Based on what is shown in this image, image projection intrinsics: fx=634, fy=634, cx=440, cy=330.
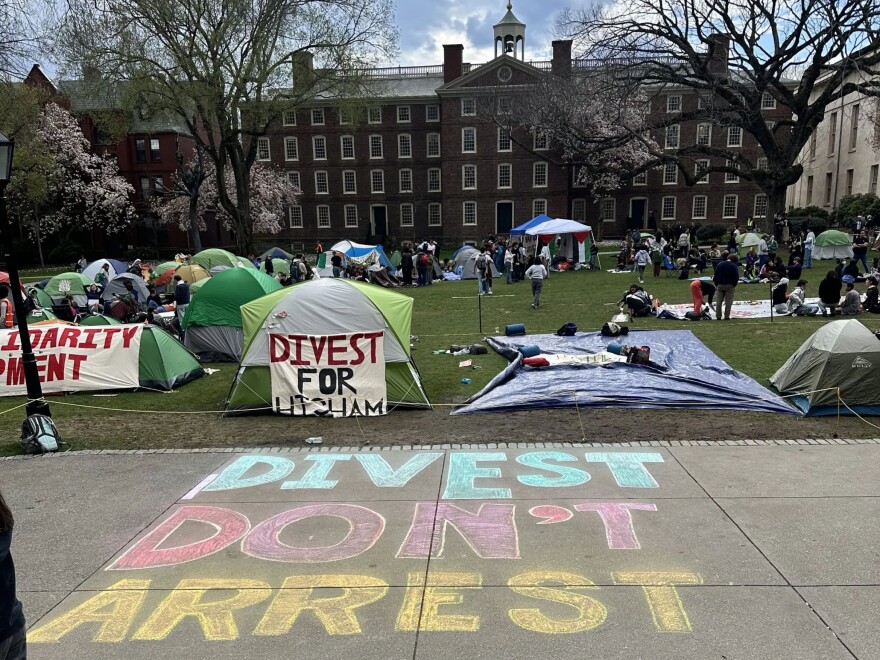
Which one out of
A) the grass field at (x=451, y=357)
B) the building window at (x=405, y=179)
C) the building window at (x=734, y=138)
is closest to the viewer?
the grass field at (x=451, y=357)

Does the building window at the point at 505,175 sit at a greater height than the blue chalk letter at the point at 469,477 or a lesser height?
greater

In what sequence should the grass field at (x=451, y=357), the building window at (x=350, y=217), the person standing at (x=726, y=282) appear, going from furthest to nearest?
1. the building window at (x=350, y=217)
2. the person standing at (x=726, y=282)
3. the grass field at (x=451, y=357)

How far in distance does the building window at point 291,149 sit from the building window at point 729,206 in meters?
34.8

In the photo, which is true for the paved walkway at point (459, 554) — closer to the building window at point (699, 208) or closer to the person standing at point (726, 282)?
the person standing at point (726, 282)

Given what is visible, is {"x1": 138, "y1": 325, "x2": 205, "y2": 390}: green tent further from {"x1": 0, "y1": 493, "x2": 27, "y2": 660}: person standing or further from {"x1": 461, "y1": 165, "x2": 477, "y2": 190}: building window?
{"x1": 461, "y1": 165, "x2": 477, "y2": 190}: building window

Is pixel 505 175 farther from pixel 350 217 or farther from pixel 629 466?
pixel 629 466

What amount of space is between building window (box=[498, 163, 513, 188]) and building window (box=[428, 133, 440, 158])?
5774mm

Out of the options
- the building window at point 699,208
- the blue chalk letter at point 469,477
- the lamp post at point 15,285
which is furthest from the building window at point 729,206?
the lamp post at point 15,285

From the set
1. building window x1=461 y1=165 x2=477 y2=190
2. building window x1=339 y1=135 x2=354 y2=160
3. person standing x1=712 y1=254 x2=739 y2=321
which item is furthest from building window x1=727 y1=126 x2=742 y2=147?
person standing x1=712 y1=254 x2=739 y2=321

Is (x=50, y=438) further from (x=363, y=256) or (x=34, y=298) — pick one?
(x=363, y=256)

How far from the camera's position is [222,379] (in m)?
12.7

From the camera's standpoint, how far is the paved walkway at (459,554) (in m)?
4.29

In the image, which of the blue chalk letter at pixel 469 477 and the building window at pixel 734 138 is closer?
the blue chalk letter at pixel 469 477

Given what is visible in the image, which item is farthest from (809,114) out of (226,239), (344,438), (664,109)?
(226,239)
